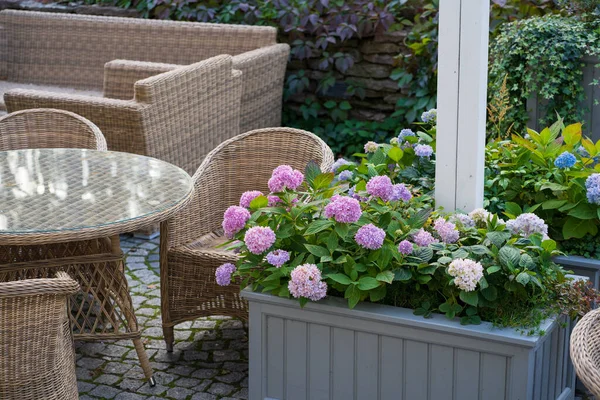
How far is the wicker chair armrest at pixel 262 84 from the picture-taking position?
5605 millimetres

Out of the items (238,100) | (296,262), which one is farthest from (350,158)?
(296,262)

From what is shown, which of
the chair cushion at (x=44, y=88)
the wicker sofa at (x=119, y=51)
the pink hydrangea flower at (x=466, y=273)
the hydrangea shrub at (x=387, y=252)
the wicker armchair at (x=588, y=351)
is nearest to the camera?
the wicker armchair at (x=588, y=351)

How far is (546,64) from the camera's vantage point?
4508 millimetres

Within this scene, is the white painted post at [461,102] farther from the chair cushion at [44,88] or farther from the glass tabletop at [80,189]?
the chair cushion at [44,88]

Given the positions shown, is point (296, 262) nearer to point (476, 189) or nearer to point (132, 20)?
point (476, 189)

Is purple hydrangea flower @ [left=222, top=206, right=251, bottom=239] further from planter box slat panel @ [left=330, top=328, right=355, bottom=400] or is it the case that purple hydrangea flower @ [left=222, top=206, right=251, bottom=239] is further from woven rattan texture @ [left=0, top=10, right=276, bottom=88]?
woven rattan texture @ [left=0, top=10, right=276, bottom=88]

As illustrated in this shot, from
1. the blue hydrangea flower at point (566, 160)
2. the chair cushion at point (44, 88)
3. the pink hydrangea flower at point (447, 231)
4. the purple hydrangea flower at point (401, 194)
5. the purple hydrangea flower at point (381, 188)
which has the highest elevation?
the chair cushion at point (44, 88)

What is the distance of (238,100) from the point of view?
5.39 m

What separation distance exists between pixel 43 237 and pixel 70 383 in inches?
19.0

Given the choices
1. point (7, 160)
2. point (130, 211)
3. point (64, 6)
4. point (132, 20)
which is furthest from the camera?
point (64, 6)

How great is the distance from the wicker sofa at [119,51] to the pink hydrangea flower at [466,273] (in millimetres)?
3181

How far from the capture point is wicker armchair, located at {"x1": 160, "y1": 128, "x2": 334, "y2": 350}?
11.1 ft

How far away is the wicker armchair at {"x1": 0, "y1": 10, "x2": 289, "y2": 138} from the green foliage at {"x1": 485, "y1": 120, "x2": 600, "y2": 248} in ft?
8.23

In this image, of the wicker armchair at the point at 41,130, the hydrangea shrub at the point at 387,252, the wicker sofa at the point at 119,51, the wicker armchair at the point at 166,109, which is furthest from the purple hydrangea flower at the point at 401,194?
the wicker sofa at the point at 119,51
